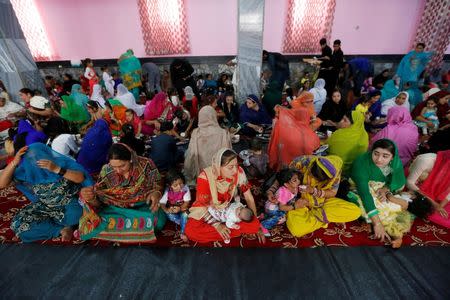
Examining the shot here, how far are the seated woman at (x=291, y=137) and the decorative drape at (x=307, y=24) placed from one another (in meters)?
4.03

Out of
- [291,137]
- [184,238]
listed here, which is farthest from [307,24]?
[184,238]

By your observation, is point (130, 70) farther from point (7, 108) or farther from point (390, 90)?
point (390, 90)

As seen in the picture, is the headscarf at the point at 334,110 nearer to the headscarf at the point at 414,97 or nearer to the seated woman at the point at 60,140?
the headscarf at the point at 414,97

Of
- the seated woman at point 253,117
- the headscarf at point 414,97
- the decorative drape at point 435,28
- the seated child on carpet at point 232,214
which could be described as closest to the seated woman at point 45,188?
the seated child on carpet at point 232,214

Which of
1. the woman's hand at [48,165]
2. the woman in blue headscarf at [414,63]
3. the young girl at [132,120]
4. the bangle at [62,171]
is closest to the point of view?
the woman's hand at [48,165]

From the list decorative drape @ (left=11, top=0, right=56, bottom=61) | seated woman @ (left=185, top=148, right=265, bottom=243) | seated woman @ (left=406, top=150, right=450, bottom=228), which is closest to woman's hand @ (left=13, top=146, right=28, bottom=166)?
seated woman @ (left=185, top=148, right=265, bottom=243)

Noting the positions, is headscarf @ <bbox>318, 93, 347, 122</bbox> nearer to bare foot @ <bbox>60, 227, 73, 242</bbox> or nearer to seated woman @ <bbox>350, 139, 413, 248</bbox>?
seated woman @ <bbox>350, 139, 413, 248</bbox>

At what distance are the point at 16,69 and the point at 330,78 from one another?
6396 millimetres

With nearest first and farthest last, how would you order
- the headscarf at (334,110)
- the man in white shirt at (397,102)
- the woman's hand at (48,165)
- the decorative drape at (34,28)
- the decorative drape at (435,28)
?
1. the woman's hand at (48,165)
2. the man in white shirt at (397,102)
3. the headscarf at (334,110)
4. the decorative drape at (435,28)
5. the decorative drape at (34,28)

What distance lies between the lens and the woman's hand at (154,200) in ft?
6.31

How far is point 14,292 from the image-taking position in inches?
64.2

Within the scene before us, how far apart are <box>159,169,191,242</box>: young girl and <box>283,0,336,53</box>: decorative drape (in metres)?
5.44

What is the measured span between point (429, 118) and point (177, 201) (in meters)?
Result: 3.76

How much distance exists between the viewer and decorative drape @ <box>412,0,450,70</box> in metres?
5.29
